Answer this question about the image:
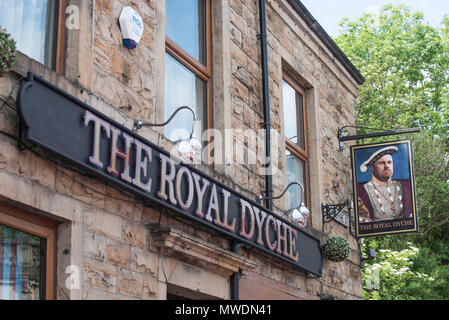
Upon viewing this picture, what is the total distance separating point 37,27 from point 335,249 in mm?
6050

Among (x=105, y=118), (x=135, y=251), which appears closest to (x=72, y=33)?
(x=105, y=118)

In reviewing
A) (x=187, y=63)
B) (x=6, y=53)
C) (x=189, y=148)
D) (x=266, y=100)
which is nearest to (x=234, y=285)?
(x=189, y=148)

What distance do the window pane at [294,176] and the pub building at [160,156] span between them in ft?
0.13

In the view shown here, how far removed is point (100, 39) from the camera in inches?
266

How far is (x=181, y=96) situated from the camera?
8.58 meters

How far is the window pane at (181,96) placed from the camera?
27.2 ft

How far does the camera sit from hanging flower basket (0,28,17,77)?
5.21 m

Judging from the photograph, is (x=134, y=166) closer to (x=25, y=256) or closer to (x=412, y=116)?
(x=25, y=256)

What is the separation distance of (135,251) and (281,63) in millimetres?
5144

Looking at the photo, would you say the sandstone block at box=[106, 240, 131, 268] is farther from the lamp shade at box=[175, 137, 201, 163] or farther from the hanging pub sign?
the hanging pub sign

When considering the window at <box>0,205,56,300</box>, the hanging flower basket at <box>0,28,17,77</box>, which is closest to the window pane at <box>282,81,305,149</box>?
the window at <box>0,205,56,300</box>

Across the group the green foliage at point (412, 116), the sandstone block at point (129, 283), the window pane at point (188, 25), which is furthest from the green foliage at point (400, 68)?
the sandstone block at point (129, 283)

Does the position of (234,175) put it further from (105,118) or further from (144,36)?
(105,118)

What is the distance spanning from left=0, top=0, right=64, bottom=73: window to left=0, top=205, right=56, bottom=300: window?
1421 millimetres
